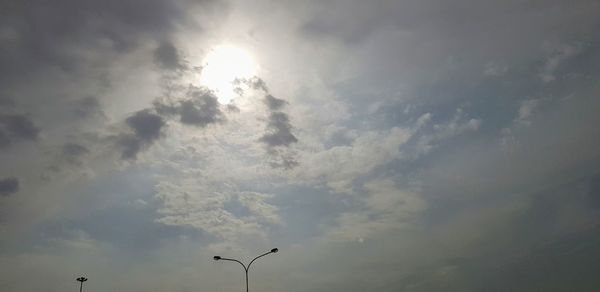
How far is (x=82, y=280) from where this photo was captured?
82.2 meters

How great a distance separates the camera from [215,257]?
5038cm

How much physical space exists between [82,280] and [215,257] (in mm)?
51955

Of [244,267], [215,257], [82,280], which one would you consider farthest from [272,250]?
[82,280]

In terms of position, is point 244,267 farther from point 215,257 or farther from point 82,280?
point 82,280

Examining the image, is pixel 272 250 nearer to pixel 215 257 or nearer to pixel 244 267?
pixel 244 267

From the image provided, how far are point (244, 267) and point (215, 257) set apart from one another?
4317mm

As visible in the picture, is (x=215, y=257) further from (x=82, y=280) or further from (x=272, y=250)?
(x=82, y=280)

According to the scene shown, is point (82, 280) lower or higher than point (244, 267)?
higher

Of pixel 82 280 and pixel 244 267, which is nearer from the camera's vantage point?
pixel 244 267

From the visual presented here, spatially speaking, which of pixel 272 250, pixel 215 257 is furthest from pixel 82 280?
pixel 272 250

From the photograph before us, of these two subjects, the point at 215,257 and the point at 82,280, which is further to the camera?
the point at 82,280

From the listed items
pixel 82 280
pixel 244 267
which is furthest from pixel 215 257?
pixel 82 280

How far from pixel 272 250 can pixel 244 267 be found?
518cm
